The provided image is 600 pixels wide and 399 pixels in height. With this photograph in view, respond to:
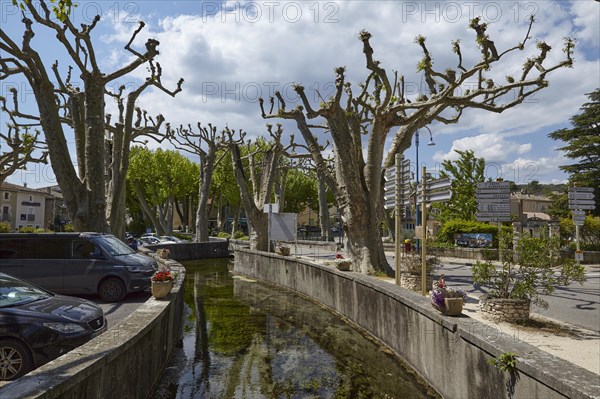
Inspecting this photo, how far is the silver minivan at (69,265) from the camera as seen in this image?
10930 mm

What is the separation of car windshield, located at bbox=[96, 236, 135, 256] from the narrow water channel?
98.2 inches

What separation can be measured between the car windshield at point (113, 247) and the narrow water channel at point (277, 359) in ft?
8.18

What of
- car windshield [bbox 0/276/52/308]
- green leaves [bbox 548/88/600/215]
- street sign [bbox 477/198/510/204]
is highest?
green leaves [bbox 548/88/600/215]

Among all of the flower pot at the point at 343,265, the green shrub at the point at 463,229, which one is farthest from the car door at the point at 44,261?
the green shrub at the point at 463,229

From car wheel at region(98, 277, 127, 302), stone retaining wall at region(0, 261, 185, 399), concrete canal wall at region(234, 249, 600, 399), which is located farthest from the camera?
car wheel at region(98, 277, 127, 302)

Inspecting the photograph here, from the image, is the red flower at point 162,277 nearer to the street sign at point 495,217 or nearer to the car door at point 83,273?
the car door at point 83,273

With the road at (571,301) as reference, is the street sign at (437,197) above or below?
above

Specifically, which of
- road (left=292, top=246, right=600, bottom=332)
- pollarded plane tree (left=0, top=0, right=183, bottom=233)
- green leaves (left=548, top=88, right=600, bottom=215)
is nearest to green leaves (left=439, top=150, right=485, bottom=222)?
green leaves (left=548, top=88, right=600, bottom=215)

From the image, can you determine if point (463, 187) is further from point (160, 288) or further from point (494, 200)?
point (160, 288)

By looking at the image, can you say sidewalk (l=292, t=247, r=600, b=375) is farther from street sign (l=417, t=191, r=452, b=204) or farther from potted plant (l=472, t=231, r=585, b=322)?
street sign (l=417, t=191, r=452, b=204)

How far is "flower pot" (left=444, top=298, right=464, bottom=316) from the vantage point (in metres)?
6.58

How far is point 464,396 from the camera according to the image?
18.5 ft

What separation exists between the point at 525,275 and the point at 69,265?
1045 centimetres

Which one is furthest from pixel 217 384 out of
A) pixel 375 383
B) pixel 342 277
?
pixel 342 277
